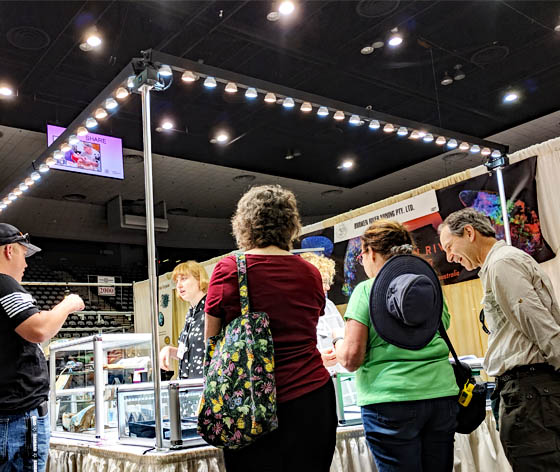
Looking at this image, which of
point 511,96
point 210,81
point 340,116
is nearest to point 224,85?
point 210,81

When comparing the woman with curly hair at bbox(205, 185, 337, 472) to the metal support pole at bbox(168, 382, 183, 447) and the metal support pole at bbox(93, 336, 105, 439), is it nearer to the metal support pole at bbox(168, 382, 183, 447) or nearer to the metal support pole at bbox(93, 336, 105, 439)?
the metal support pole at bbox(168, 382, 183, 447)

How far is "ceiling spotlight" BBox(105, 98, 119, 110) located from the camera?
9.22 ft

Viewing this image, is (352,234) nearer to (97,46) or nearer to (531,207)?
(531,207)

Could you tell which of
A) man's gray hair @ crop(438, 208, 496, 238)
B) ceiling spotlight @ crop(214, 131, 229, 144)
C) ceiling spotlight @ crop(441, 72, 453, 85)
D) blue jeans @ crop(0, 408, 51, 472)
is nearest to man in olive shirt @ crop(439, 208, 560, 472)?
man's gray hair @ crop(438, 208, 496, 238)

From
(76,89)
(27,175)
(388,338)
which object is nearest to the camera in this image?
(388,338)

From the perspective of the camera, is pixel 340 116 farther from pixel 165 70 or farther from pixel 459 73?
pixel 459 73

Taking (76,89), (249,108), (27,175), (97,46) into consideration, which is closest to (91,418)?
(27,175)

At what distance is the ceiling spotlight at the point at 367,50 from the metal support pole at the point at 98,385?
201 inches

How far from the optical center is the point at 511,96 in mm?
8414

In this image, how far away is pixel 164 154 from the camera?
995 centimetres

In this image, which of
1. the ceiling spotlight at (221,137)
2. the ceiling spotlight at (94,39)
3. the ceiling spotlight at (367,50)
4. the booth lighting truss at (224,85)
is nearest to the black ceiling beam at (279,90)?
the booth lighting truss at (224,85)

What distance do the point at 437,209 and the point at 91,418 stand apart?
4416mm

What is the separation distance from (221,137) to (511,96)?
14.5ft

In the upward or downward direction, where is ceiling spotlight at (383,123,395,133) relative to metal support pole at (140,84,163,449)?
upward
